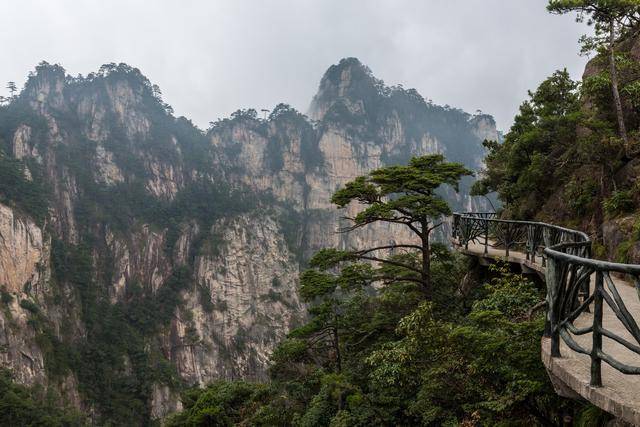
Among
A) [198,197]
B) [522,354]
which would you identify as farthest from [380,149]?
[522,354]

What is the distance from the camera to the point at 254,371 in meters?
74.9

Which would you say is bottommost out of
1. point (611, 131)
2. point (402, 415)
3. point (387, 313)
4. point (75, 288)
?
point (75, 288)

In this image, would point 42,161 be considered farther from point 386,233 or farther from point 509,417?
point 509,417

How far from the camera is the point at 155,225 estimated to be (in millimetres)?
88875

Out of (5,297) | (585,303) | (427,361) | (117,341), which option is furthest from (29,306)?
(585,303)

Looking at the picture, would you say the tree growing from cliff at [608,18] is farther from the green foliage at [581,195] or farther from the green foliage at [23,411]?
the green foliage at [23,411]

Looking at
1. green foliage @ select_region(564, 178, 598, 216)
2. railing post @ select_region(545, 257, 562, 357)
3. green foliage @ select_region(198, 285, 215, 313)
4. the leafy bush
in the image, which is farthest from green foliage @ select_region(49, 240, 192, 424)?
railing post @ select_region(545, 257, 562, 357)

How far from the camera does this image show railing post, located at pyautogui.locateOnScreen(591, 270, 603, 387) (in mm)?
2582

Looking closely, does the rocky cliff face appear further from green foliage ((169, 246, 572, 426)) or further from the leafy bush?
the leafy bush

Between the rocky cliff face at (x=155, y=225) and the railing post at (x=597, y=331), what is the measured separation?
39835 mm

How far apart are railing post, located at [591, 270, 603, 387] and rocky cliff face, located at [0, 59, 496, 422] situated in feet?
131

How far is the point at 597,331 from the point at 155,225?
94.3 metres

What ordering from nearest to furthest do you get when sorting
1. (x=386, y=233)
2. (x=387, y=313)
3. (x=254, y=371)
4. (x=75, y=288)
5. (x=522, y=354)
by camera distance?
(x=522, y=354)
(x=387, y=313)
(x=75, y=288)
(x=254, y=371)
(x=386, y=233)

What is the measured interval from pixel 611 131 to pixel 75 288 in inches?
3028
